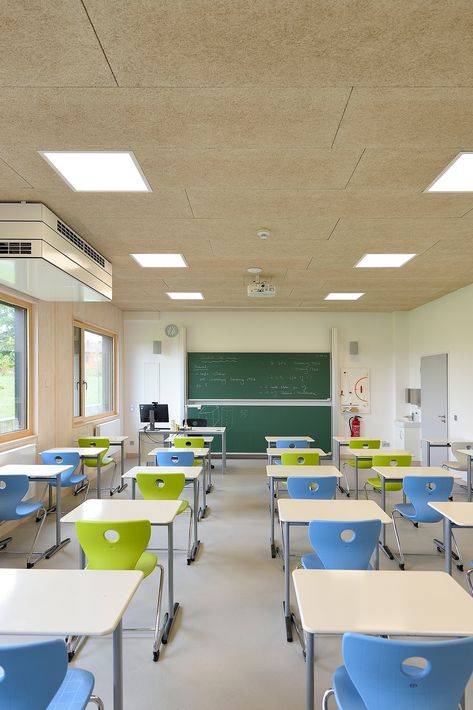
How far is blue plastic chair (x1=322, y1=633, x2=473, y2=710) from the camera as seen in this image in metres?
1.34

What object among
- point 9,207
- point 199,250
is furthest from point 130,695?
point 199,250

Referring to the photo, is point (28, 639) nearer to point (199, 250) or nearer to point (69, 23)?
point (69, 23)

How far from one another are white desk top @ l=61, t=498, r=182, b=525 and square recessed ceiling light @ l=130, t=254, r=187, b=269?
2.86 meters

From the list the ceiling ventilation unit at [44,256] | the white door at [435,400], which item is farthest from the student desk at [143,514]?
the white door at [435,400]

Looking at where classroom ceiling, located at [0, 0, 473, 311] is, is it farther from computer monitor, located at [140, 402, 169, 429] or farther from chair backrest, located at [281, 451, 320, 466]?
computer monitor, located at [140, 402, 169, 429]

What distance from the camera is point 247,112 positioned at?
2.32m

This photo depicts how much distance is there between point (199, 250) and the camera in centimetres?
495

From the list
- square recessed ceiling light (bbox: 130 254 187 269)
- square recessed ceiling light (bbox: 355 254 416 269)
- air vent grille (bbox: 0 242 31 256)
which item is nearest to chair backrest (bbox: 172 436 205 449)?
square recessed ceiling light (bbox: 130 254 187 269)

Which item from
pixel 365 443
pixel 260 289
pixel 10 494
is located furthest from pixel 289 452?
pixel 10 494

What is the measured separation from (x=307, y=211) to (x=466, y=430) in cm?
472

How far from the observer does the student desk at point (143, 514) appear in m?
2.92

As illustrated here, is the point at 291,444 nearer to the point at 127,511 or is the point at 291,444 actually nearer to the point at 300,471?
the point at 300,471

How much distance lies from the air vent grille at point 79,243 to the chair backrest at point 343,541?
122 inches

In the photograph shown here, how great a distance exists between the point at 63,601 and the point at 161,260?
4.17 metres
